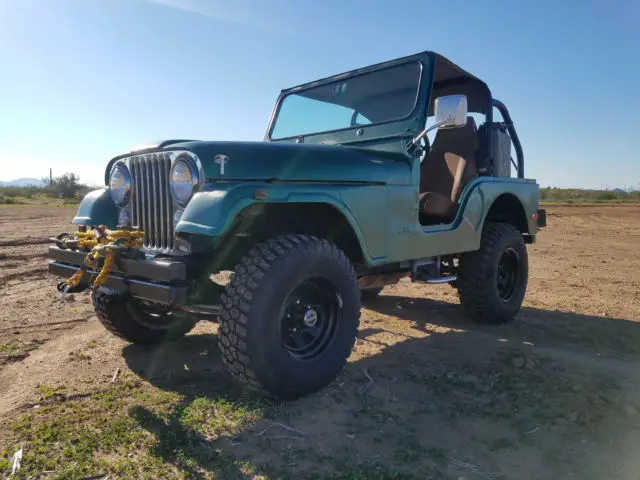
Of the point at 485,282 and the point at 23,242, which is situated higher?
the point at 485,282

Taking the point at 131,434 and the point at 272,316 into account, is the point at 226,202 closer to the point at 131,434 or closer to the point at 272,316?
the point at 272,316

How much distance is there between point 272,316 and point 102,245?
3.47 feet

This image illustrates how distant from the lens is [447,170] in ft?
17.0

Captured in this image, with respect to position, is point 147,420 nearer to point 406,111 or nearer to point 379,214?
point 379,214

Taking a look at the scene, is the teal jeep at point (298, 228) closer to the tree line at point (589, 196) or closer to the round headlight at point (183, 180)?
the round headlight at point (183, 180)

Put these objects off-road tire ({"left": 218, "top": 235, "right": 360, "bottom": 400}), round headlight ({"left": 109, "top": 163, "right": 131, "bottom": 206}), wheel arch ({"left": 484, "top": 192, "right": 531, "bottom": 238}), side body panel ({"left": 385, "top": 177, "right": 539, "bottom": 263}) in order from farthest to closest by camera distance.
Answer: wheel arch ({"left": 484, "top": 192, "right": 531, "bottom": 238}) < side body panel ({"left": 385, "top": 177, "right": 539, "bottom": 263}) < round headlight ({"left": 109, "top": 163, "right": 131, "bottom": 206}) < off-road tire ({"left": 218, "top": 235, "right": 360, "bottom": 400})

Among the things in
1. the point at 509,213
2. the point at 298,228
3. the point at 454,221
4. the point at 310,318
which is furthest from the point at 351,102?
the point at 310,318

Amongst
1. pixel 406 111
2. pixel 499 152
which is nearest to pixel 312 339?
pixel 406 111

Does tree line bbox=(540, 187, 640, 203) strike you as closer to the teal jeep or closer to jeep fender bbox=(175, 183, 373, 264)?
the teal jeep

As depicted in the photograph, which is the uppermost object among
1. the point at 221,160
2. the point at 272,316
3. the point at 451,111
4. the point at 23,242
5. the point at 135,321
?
the point at 451,111

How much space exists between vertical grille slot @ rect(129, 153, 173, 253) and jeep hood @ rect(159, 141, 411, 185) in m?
0.17

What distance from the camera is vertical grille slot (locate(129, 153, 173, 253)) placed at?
3002 mm

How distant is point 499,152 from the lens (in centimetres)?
515

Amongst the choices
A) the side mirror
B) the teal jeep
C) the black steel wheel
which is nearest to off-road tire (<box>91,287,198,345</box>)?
the teal jeep
